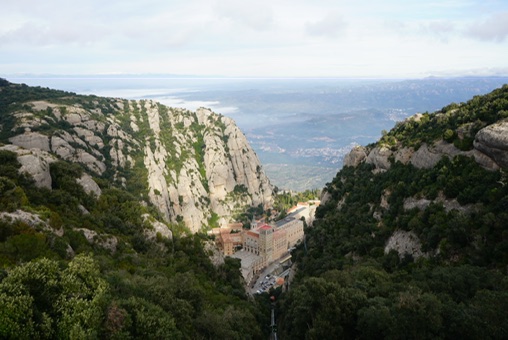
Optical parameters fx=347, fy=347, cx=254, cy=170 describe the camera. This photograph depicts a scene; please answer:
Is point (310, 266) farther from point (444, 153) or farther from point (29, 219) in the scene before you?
point (29, 219)

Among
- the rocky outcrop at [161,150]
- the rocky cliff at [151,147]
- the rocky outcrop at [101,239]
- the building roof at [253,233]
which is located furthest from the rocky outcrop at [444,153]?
the rocky outcrop at [161,150]

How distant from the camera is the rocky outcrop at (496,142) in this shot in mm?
26888

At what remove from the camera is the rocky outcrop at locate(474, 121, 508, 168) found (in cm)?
2689

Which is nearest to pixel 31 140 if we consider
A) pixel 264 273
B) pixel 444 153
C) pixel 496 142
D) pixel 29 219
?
pixel 29 219

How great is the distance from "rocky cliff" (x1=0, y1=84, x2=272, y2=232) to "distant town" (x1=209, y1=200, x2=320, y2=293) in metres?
13.4

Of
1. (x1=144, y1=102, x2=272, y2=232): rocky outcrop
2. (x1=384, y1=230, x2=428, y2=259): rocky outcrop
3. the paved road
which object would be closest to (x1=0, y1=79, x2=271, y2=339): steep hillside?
(x1=144, y1=102, x2=272, y2=232): rocky outcrop

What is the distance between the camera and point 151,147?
97188 mm

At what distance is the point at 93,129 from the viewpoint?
84.0 metres

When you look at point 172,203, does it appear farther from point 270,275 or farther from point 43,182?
point 43,182

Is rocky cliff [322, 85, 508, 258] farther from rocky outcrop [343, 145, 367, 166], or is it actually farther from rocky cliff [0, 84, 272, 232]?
rocky cliff [0, 84, 272, 232]

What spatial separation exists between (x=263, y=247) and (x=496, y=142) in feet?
190

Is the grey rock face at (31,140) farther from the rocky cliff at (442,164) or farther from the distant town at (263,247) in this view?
the rocky cliff at (442,164)

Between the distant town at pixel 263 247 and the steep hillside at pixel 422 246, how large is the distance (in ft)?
99.7

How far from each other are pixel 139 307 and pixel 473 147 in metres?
31.1
